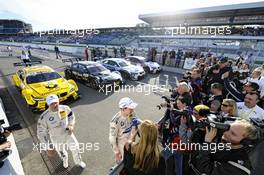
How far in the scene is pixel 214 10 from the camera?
30.4 m

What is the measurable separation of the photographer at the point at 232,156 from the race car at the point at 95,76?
7645mm

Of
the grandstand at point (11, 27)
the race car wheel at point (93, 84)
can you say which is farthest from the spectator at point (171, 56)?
the grandstand at point (11, 27)

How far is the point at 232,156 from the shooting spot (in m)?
1.67

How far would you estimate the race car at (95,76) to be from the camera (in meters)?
9.13

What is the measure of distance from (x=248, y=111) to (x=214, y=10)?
33152 millimetres

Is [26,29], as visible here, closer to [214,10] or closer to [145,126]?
[214,10]

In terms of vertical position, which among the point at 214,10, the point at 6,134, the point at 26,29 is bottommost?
the point at 6,134

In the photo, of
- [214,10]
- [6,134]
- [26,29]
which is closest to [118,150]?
[6,134]

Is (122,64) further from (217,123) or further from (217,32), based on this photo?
(217,32)

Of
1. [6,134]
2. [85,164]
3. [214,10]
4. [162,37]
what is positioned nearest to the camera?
[6,134]

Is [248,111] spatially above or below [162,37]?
below

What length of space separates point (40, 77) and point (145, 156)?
7.14 meters

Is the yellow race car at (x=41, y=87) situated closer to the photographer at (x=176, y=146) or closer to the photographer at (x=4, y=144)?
the photographer at (x=4, y=144)

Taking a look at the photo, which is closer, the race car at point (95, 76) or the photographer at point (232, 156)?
the photographer at point (232, 156)
